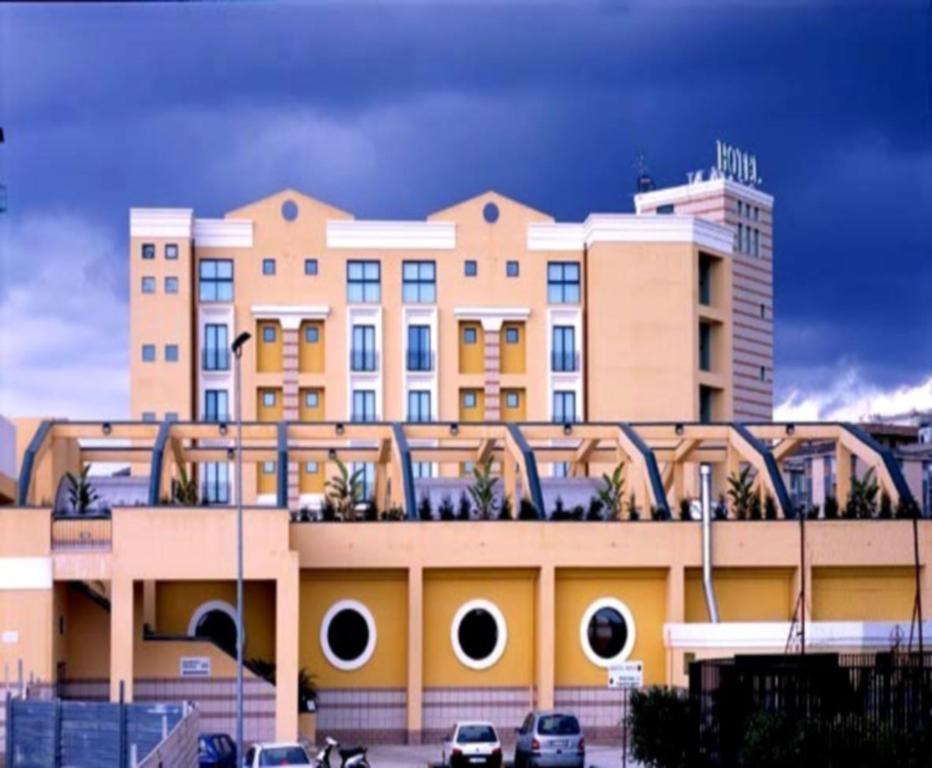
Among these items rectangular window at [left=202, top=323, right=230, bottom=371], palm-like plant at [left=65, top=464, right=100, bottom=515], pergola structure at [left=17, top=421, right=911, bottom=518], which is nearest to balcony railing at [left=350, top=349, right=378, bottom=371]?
rectangular window at [left=202, top=323, right=230, bottom=371]

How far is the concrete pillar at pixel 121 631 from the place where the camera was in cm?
4847

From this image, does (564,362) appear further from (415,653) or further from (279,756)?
(279,756)

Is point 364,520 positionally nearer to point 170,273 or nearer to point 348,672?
point 348,672

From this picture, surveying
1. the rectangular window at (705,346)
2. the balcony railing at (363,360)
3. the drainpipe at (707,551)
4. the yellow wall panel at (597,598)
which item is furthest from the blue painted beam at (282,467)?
the rectangular window at (705,346)

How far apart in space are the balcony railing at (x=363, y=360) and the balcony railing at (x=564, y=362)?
762cm

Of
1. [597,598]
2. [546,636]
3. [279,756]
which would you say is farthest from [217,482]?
[279,756]

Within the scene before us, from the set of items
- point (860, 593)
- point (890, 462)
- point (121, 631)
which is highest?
point (890, 462)

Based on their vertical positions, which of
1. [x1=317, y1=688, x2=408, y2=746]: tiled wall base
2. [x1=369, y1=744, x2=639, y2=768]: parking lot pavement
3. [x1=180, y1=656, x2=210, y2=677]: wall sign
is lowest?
[x1=369, y1=744, x2=639, y2=768]: parking lot pavement

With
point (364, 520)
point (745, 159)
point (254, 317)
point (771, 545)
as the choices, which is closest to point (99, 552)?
point (364, 520)

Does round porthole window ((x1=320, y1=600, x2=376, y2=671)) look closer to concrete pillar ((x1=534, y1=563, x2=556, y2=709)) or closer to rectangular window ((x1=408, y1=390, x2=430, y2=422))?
concrete pillar ((x1=534, y1=563, x2=556, y2=709))

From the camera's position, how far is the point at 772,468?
5762cm

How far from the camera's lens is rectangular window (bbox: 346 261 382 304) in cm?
8500

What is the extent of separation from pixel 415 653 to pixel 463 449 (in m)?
14.5

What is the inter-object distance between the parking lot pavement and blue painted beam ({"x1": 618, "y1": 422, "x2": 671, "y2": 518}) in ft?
22.4
